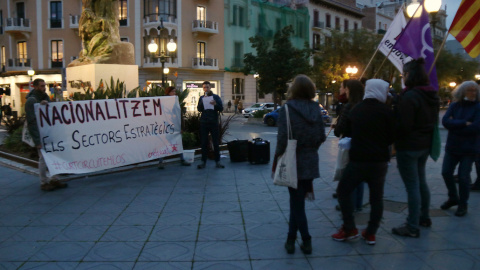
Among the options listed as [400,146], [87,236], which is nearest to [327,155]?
[400,146]

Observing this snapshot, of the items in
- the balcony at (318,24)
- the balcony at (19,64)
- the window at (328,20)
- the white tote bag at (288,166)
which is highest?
the window at (328,20)

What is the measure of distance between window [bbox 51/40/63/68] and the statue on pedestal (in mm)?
27739

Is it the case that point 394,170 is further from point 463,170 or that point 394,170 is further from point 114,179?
point 114,179

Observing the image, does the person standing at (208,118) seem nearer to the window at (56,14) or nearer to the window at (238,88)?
the window at (56,14)

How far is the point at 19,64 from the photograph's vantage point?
37.3 metres

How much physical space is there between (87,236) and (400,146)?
12.0ft

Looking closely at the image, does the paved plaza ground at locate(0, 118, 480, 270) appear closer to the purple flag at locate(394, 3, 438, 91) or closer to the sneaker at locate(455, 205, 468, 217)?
the sneaker at locate(455, 205, 468, 217)

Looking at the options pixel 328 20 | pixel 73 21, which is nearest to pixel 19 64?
pixel 73 21

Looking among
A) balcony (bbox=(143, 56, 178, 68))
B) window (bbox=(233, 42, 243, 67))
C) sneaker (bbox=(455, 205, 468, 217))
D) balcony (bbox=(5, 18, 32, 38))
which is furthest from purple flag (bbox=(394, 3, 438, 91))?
balcony (bbox=(5, 18, 32, 38))

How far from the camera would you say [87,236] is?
15.7ft

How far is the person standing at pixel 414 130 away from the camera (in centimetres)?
438

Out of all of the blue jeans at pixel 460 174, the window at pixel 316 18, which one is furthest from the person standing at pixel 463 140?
the window at pixel 316 18

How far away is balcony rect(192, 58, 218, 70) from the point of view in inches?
1534

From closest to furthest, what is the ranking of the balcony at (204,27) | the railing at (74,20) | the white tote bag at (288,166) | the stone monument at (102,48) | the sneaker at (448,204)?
1. the white tote bag at (288,166)
2. the sneaker at (448,204)
3. the stone monument at (102,48)
4. the railing at (74,20)
5. the balcony at (204,27)
